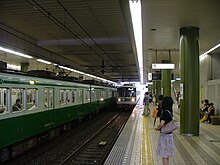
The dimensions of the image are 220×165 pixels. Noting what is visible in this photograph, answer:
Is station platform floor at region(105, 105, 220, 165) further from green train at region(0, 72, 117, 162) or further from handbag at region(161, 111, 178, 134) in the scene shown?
green train at region(0, 72, 117, 162)

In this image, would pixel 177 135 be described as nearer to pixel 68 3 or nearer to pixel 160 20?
pixel 160 20

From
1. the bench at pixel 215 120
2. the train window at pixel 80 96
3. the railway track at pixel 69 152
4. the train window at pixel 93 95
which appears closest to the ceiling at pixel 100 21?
the train window at pixel 80 96

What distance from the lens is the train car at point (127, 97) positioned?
28.4 m

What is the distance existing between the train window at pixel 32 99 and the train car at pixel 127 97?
19543 millimetres

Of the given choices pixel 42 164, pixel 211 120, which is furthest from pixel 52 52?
pixel 42 164

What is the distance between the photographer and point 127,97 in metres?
28.5

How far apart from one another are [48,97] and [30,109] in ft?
5.54

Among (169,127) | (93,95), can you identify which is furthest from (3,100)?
(93,95)

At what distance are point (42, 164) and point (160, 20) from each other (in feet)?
20.5

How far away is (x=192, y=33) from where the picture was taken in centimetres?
1058

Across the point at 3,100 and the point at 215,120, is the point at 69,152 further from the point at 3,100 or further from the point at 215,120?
the point at 215,120

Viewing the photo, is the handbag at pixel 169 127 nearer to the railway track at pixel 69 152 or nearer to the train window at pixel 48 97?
the railway track at pixel 69 152

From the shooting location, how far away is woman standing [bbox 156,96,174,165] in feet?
17.8

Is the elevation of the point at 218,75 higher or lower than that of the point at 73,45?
lower
